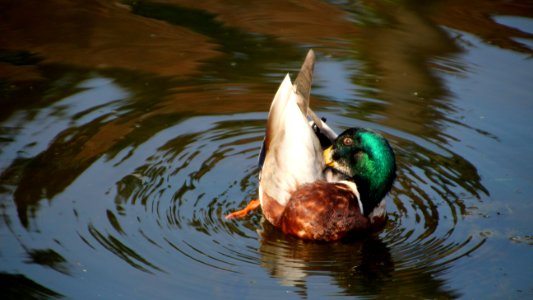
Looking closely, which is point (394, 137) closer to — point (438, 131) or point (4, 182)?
point (438, 131)

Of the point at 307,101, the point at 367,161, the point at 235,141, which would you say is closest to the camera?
the point at 367,161

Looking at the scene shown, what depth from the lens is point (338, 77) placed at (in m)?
8.38

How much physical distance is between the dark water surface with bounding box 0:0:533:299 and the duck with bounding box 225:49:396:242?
16cm

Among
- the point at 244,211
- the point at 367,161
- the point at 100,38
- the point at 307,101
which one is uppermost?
the point at 100,38

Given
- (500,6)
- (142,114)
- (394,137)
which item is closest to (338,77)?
(394,137)

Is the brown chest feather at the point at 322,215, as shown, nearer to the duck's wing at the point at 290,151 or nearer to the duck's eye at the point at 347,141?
the duck's wing at the point at 290,151

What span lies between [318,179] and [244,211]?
1.97 feet

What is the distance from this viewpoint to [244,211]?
20.8 ft

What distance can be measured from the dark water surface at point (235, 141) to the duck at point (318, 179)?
0.16 m

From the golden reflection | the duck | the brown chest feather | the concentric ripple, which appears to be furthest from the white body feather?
the golden reflection

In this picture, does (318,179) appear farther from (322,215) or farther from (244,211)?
(244,211)

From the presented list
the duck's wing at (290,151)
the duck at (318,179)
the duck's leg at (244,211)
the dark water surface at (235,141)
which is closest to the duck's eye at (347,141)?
the duck at (318,179)

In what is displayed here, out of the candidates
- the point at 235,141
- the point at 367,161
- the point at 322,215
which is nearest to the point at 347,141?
the point at 367,161

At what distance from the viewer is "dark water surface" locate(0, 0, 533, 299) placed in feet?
17.7
